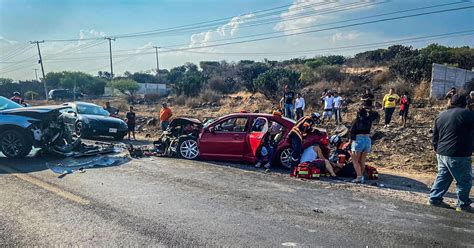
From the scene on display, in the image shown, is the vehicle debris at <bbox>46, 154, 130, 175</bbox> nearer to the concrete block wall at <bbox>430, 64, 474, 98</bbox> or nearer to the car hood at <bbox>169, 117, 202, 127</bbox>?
the car hood at <bbox>169, 117, 202, 127</bbox>

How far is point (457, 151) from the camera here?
20.8 feet

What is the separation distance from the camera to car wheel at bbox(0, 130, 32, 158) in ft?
33.0

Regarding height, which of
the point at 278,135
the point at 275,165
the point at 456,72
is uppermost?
the point at 456,72

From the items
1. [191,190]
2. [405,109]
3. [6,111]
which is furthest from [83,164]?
[405,109]

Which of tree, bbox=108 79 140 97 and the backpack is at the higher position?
tree, bbox=108 79 140 97

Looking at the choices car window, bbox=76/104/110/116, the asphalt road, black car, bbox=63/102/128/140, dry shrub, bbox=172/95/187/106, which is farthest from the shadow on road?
dry shrub, bbox=172/95/187/106

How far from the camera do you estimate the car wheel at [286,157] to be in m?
9.82

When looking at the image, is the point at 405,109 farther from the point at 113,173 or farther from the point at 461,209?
the point at 113,173

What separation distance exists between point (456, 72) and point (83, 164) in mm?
21217

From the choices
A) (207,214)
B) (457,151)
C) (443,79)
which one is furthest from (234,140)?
(443,79)

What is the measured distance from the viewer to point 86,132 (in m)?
15.5

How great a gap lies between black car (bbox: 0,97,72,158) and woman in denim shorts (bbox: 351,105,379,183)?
7376 mm

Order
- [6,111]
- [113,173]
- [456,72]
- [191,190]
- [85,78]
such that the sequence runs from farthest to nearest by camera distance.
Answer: [85,78] < [456,72] < [6,111] < [113,173] < [191,190]

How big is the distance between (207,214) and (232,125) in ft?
16.2
